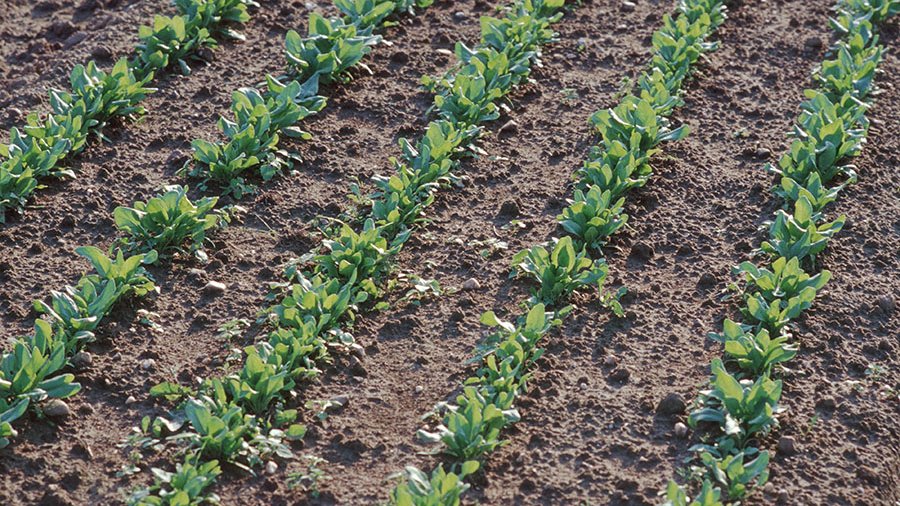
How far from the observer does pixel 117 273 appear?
5.07 metres

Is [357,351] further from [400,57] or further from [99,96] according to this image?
[400,57]

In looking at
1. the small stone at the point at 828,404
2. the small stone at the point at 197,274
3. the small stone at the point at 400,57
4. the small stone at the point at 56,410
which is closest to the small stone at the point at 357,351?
the small stone at the point at 197,274

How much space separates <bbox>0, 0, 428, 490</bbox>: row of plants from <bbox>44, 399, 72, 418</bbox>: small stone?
3 centimetres

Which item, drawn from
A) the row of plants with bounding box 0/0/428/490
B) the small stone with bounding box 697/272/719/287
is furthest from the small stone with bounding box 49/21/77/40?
the small stone with bounding box 697/272/719/287

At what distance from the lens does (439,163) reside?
19.8ft

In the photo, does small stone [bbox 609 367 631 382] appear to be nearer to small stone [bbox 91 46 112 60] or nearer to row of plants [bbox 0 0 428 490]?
row of plants [bbox 0 0 428 490]

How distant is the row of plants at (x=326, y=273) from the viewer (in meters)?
4.37

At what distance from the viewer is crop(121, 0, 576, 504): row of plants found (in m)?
4.37

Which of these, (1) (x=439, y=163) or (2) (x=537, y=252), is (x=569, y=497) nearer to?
(2) (x=537, y=252)

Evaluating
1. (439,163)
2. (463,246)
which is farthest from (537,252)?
(439,163)

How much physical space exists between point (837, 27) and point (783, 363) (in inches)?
132

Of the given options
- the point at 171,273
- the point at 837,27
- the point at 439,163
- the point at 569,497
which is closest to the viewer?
the point at 569,497

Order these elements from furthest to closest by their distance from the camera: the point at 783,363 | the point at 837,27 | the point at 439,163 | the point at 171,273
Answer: the point at 837,27 < the point at 439,163 < the point at 171,273 < the point at 783,363

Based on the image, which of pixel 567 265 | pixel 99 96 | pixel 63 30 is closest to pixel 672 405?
pixel 567 265
